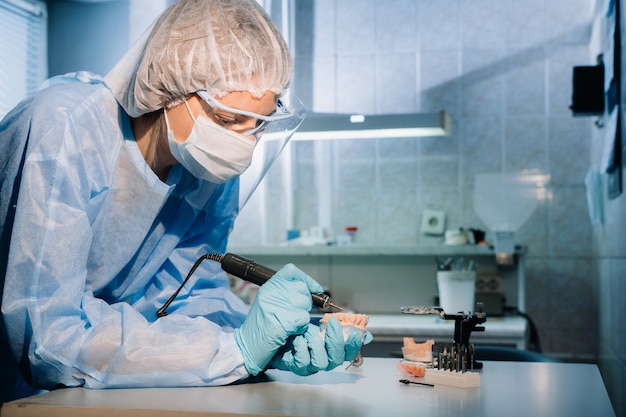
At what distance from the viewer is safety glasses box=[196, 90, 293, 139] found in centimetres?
144

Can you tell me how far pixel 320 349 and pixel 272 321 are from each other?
0.10 m

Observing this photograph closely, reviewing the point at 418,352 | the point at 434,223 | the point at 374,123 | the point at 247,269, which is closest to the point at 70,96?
the point at 247,269

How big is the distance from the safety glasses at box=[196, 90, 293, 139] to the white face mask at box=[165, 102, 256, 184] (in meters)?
0.02

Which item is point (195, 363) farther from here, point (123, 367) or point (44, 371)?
point (44, 371)

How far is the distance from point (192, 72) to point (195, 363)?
23.5 inches

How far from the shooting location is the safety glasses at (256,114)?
144cm

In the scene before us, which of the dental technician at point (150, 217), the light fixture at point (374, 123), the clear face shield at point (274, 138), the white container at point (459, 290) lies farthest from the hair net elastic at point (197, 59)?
the white container at point (459, 290)

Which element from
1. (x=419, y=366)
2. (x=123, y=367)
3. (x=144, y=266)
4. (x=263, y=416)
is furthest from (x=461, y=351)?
(x=144, y=266)

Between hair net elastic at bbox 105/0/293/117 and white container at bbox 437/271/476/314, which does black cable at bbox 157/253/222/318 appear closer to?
hair net elastic at bbox 105/0/293/117

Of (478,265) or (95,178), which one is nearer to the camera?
(95,178)

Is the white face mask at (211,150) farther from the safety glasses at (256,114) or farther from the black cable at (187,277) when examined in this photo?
the black cable at (187,277)

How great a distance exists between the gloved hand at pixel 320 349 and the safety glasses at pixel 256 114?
463 mm

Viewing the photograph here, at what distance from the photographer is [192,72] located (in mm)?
1434

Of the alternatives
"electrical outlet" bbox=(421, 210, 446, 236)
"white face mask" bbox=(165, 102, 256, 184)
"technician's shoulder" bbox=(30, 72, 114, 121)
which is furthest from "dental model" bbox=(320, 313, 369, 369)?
"electrical outlet" bbox=(421, 210, 446, 236)
